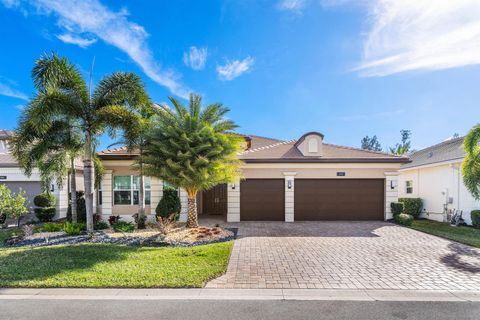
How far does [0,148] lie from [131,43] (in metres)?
17.4

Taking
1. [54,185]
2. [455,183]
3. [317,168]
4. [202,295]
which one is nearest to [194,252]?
[202,295]

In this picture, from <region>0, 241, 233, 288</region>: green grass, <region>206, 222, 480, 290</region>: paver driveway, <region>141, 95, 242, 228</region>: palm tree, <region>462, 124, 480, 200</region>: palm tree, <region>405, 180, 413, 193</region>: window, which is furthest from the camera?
<region>405, 180, 413, 193</region>: window

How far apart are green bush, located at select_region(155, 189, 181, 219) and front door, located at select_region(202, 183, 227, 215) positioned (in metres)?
4.42

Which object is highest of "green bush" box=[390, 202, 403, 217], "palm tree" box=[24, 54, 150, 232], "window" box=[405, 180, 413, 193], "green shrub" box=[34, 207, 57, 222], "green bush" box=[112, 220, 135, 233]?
"palm tree" box=[24, 54, 150, 232]

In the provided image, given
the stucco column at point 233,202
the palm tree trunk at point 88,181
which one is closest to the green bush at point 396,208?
the stucco column at point 233,202

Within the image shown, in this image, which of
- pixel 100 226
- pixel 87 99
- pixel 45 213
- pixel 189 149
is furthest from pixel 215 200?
pixel 45 213

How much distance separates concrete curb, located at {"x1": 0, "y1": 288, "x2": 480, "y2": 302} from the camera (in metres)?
4.91

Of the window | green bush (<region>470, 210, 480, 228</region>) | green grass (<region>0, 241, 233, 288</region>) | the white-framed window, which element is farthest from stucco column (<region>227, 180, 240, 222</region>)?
the window

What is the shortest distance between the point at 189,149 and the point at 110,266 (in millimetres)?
4963

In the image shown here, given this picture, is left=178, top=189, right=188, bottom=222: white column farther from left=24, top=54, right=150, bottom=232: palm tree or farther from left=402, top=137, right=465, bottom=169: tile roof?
left=402, top=137, right=465, bottom=169: tile roof

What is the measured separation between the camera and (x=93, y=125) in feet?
31.3

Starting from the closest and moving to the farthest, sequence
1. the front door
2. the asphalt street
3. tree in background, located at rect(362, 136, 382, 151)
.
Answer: the asphalt street < the front door < tree in background, located at rect(362, 136, 382, 151)

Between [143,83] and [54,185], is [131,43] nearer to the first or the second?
[143,83]

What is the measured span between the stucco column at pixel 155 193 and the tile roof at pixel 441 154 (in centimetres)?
1662
